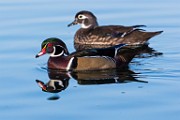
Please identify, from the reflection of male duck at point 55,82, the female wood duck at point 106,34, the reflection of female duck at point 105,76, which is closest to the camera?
the reflection of male duck at point 55,82

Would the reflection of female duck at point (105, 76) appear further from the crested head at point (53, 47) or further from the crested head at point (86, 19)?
the crested head at point (86, 19)

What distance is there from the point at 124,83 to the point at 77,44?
466 centimetres

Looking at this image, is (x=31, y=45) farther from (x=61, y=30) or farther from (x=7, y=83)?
(x=7, y=83)

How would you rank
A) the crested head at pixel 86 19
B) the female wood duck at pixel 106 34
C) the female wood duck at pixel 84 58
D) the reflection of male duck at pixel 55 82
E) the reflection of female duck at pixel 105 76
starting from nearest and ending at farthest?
the reflection of male duck at pixel 55 82
the reflection of female duck at pixel 105 76
the female wood duck at pixel 84 58
the female wood duck at pixel 106 34
the crested head at pixel 86 19

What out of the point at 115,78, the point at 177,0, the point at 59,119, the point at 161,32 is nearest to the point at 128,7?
the point at 177,0

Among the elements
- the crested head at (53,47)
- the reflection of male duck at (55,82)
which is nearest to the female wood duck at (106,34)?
the crested head at (53,47)

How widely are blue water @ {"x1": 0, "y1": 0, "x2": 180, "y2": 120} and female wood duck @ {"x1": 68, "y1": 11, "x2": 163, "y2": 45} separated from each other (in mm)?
303

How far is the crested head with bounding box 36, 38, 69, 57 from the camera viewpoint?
45.8 ft

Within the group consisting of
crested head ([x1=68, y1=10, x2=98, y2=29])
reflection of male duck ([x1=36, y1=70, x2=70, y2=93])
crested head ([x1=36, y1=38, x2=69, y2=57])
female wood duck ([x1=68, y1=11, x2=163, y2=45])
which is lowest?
reflection of male duck ([x1=36, y1=70, x2=70, y2=93])

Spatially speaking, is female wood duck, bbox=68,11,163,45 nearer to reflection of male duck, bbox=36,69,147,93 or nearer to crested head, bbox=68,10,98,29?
crested head, bbox=68,10,98,29

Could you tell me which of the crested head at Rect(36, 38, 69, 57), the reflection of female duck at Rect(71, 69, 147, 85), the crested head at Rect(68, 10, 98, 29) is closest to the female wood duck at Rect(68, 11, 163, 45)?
the crested head at Rect(68, 10, 98, 29)

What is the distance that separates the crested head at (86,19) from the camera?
17.4 m

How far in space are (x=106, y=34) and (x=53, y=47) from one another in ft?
9.49

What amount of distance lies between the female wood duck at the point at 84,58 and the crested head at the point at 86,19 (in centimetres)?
324
